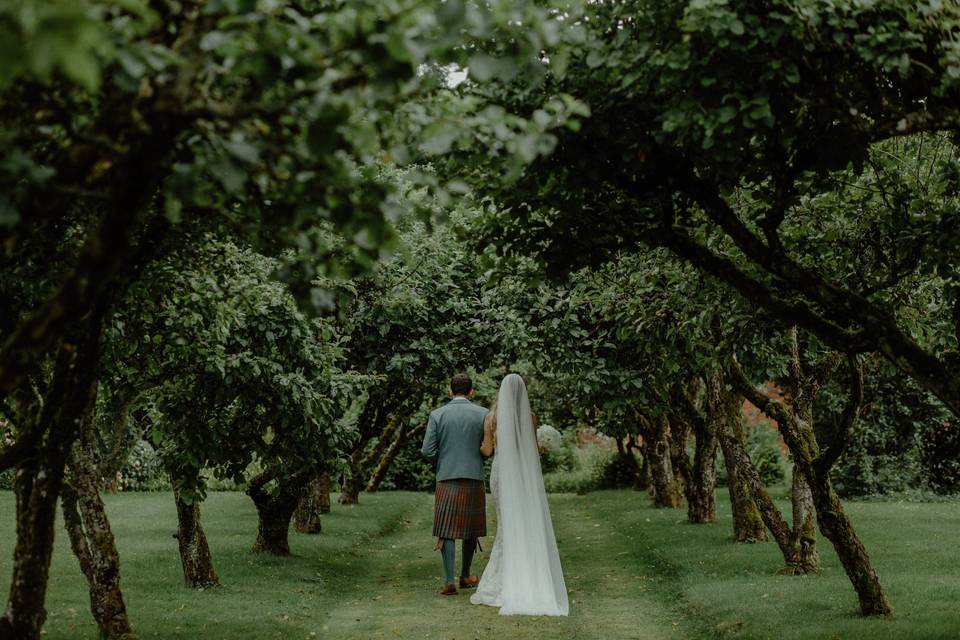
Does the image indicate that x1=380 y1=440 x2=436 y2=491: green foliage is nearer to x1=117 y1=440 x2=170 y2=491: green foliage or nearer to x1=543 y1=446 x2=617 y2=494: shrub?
x1=543 y1=446 x2=617 y2=494: shrub

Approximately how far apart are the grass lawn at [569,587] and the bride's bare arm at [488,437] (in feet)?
6.20

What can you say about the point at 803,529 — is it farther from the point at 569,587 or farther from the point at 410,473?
the point at 410,473

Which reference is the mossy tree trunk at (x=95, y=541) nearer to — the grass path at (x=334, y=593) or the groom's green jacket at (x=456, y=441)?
the grass path at (x=334, y=593)

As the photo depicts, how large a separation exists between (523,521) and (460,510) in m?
0.84

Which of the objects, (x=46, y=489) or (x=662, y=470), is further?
(x=662, y=470)

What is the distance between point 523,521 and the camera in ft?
39.6

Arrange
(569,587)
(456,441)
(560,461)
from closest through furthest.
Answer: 1. (456,441)
2. (569,587)
3. (560,461)

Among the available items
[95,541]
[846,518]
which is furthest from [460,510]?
[95,541]

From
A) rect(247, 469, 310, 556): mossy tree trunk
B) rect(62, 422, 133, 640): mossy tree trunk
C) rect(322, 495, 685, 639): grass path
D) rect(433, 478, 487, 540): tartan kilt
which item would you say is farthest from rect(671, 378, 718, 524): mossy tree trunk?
rect(62, 422, 133, 640): mossy tree trunk

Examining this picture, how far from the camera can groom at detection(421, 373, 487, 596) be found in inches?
484

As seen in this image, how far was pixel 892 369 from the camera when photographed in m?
10.3

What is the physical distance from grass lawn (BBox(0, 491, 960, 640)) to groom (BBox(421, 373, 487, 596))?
30.0 inches

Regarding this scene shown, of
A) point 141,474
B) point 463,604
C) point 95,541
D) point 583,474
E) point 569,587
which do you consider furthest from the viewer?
point 583,474

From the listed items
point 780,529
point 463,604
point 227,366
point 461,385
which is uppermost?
point 227,366
